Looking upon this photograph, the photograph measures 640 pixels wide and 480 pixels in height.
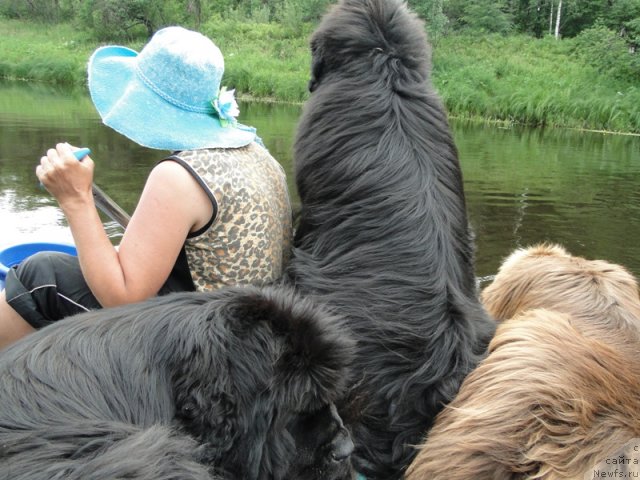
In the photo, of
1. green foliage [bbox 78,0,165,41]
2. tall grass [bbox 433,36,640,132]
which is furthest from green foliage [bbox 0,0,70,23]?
tall grass [bbox 433,36,640,132]

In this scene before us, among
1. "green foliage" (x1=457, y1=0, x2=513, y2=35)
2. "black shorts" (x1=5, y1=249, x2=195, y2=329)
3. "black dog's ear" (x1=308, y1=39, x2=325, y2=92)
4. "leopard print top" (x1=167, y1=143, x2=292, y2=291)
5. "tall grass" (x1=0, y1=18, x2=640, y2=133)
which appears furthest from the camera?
"green foliage" (x1=457, y1=0, x2=513, y2=35)

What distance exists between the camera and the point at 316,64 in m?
2.43

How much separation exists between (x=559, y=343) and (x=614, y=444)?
1.16 ft

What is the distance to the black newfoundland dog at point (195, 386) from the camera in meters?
1.16

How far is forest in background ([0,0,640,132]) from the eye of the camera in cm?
1762

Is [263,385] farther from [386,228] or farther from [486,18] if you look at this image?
[486,18]

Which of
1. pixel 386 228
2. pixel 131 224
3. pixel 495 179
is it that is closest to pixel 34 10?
pixel 495 179

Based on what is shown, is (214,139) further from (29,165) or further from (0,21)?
(0,21)

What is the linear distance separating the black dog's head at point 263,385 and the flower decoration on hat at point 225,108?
2.79 ft

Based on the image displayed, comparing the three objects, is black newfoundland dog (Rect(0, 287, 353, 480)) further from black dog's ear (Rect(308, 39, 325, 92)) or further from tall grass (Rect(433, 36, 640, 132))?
tall grass (Rect(433, 36, 640, 132))

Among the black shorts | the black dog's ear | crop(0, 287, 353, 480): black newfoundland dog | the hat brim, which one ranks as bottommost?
the black shorts

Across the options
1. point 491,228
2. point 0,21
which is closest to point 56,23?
point 0,21

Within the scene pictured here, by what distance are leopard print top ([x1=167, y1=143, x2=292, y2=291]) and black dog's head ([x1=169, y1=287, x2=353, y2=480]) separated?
539 millimetres

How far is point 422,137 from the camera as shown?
2197mm
